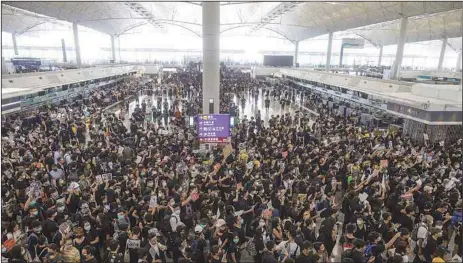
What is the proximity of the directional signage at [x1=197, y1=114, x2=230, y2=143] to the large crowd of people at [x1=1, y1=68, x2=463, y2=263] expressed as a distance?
18.0 inches

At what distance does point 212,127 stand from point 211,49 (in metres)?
4.66

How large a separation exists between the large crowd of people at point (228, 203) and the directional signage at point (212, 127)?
0.46m

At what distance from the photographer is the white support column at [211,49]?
45.1ft

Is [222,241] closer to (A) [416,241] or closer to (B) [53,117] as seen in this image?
(A) [416,241]

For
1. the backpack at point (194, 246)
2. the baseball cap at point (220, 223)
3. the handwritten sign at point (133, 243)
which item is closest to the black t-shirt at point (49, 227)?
the handwritten sign at point (133, 243)

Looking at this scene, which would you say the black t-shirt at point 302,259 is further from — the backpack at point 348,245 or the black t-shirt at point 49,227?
the black t-shirt at point 49,227

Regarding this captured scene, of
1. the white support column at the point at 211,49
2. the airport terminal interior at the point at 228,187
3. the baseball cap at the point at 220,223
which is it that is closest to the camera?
the airport terminal interior at the point at 228,187

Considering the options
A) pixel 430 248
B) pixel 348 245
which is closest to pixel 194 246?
pixel 348 245

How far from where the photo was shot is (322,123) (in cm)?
1502

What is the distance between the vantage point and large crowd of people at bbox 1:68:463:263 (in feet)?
16.9

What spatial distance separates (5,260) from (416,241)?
697 cm

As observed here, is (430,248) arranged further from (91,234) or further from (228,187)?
(91,234)

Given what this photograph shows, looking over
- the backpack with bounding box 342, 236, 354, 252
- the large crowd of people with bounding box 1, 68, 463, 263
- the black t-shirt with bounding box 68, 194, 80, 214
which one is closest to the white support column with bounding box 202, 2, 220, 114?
the large crowd of people with bounding box 1, 68, 463, 263

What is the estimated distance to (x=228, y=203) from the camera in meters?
6.51
